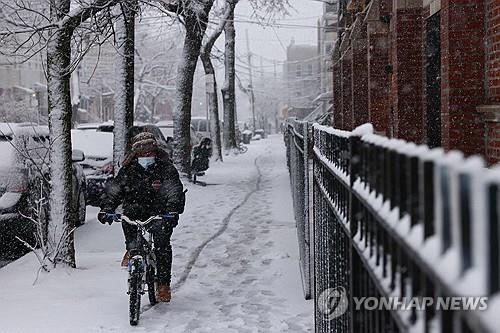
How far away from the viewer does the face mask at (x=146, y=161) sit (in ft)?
22.3

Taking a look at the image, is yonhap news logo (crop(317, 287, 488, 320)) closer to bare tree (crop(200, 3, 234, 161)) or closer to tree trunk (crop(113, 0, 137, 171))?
tree trunk (crop(113, 0, 137, 171))

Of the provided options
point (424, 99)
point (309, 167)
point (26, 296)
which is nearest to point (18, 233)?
point (26, 296)

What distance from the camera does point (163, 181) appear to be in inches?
266

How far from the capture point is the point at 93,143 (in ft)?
53.0

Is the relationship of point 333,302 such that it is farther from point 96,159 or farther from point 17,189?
point 96,159

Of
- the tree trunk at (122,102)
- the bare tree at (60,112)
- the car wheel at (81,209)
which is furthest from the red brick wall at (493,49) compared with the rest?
the tree trunk at (122,102)

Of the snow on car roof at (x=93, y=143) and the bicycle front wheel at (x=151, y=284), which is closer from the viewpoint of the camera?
the bicycle front wheel at (x=151, y=284)

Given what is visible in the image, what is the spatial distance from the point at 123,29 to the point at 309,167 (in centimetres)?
823

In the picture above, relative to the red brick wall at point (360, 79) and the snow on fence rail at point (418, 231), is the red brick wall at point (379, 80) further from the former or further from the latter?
the snow on fence rail at point (418, 231)

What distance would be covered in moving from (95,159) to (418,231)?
47.0 ft

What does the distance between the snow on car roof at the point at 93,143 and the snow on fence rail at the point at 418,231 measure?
12893mm

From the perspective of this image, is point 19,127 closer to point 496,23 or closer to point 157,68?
point 496,23

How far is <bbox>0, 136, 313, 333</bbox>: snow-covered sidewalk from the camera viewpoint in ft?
20.6

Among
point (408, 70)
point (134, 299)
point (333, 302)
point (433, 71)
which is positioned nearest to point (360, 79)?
point (408, 70)
